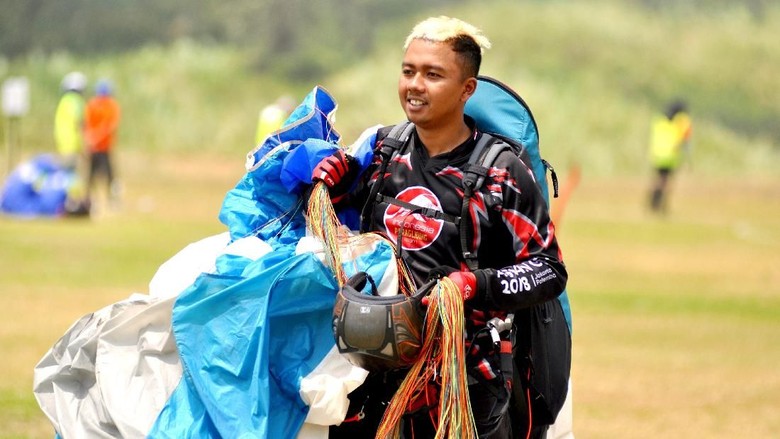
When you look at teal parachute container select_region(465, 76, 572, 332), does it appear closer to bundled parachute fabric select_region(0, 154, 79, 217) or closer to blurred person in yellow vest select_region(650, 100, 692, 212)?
bundled parachute fabric select_region(0, 154, 79, 217)

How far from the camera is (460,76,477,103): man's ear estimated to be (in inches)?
146

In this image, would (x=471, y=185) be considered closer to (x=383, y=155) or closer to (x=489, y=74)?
(x=383, y=155)

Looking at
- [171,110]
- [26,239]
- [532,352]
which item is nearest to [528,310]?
[532,352]

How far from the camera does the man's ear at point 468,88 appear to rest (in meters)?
3.72

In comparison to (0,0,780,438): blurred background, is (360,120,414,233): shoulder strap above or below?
above

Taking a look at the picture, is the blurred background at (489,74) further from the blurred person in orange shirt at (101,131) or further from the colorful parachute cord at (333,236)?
the colorful parachute cord at (333,236)

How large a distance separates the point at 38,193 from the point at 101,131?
7.92 ft

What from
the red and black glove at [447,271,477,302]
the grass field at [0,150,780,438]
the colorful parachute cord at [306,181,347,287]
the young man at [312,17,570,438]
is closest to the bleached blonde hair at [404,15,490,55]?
the young man at [312,17,570,438]

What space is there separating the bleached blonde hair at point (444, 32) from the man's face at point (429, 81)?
0.06 feet

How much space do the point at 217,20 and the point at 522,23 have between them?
Result: 8920 mm

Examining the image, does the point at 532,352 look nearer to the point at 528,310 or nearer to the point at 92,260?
the point at 528,310

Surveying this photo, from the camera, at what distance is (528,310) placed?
383 centimetres

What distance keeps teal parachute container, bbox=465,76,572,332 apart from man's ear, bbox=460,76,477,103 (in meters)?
0.23

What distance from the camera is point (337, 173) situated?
3.80 metres
